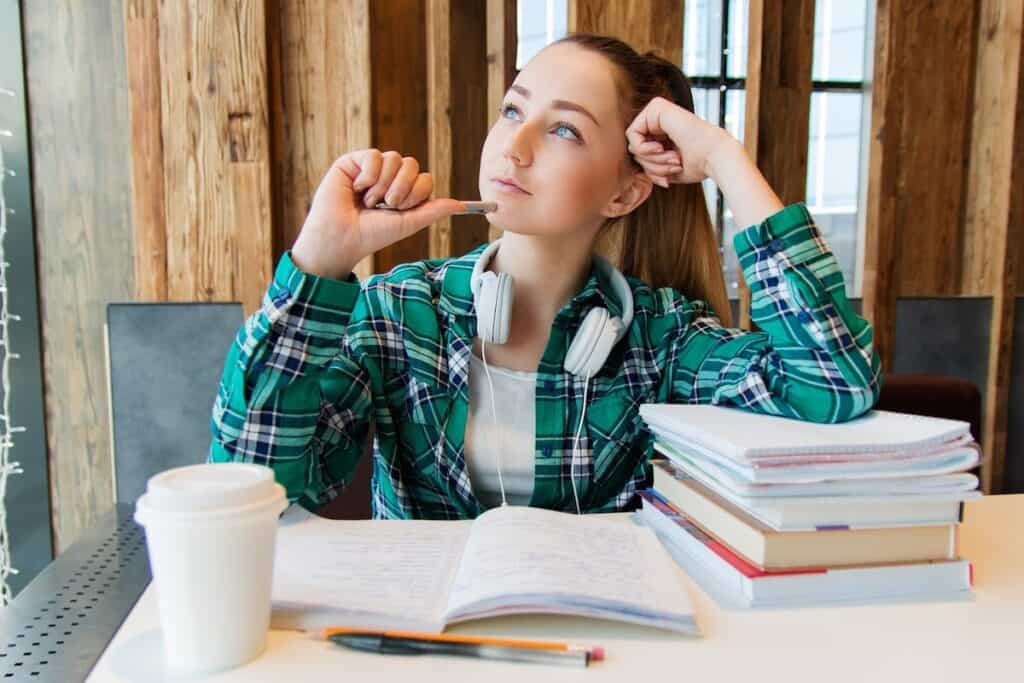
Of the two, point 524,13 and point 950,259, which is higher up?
point 524,13

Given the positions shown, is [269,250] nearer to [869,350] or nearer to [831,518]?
[869,350]

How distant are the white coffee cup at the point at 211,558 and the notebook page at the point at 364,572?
2.6 inches

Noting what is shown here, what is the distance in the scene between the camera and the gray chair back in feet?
6.76

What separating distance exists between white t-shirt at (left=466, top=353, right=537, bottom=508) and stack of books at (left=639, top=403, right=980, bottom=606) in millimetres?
420

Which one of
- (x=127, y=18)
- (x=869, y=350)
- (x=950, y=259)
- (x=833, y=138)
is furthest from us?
(x=833, y=138)

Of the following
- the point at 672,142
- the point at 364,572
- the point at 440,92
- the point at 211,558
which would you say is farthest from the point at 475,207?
the point at 440,92

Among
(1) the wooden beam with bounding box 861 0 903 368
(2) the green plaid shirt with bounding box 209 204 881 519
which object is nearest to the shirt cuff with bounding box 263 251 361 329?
(2) the green plaid shirt with bounding box 209 204 881 519

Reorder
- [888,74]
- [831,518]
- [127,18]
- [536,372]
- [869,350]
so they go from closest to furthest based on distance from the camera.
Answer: [831,518], [869,350], [536,372], [127,18], [888,74]

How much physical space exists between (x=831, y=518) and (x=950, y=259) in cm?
268

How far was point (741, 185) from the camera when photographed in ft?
3.66

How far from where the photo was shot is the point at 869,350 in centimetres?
105

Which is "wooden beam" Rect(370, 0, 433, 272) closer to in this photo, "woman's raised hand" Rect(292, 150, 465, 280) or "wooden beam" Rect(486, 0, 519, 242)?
"wooden beam" Rect(486, 0, 519, 242)

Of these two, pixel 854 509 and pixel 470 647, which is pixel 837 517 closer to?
pixel 854 509

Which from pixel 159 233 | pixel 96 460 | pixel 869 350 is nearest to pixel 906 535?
pixel 869 350
